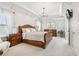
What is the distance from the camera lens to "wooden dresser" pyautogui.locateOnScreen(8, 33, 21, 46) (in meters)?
2.46

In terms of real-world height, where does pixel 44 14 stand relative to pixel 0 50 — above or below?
above

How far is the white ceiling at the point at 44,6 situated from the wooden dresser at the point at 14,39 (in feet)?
1.96

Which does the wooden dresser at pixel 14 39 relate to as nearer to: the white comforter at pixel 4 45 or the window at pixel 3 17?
the white comforter at pixel 4 45

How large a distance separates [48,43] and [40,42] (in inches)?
6.8

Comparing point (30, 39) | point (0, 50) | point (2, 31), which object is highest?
point (2, 31)

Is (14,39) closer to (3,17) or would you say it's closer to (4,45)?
(4,45)

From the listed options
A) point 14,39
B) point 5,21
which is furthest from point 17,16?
point 14,39

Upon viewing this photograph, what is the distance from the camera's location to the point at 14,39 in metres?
2.50

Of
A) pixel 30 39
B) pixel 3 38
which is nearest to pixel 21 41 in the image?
pixel 30 39

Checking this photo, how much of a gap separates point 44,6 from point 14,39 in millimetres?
907

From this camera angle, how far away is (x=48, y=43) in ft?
8.27

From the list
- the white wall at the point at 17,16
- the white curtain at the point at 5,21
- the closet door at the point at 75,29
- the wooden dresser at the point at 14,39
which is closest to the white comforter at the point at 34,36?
the wooden dresser at the point at 14,39

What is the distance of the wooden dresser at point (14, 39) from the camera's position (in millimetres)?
2455

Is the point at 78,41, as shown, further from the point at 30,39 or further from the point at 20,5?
the point at 20,5
